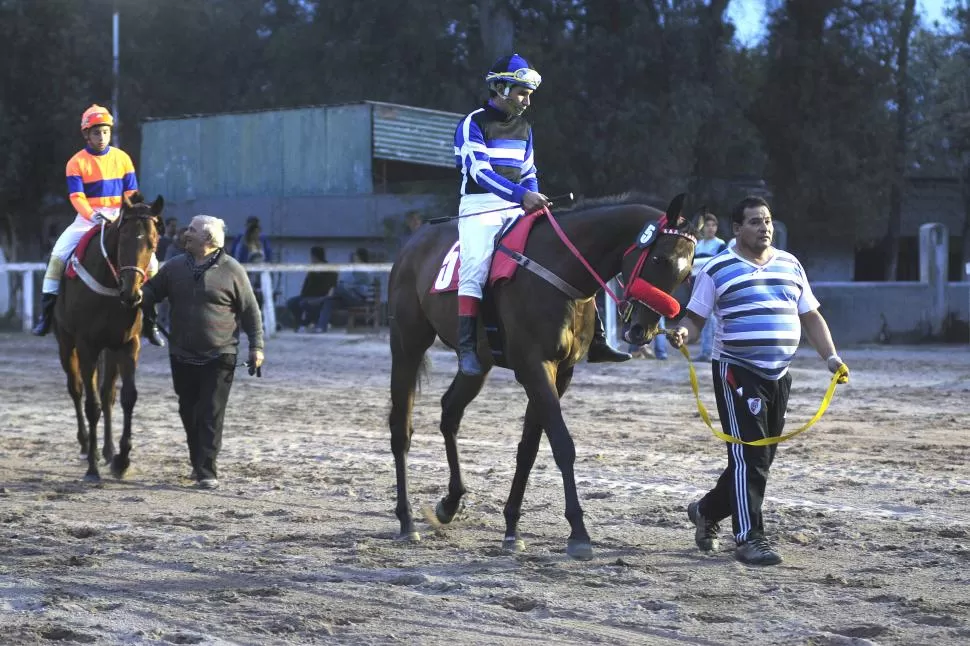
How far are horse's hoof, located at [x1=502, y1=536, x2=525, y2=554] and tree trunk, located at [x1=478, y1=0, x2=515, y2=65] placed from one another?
2739cm

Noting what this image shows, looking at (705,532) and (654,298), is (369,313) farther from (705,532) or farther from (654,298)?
(654,298)

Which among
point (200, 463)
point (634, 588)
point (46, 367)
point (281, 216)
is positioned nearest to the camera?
point (634, 588)

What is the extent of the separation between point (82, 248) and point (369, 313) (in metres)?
14.5

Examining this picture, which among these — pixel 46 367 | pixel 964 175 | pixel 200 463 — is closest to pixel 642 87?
pixel 964 175

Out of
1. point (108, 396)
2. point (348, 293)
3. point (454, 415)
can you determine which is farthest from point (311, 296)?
point (454, 415)

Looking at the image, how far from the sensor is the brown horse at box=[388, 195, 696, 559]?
6699 millimetres

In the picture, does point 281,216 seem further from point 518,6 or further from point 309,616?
point 309,616

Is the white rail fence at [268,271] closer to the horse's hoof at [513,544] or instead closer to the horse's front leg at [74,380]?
the horse's front leg at [74,380]

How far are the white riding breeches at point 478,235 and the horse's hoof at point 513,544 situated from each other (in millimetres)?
1327

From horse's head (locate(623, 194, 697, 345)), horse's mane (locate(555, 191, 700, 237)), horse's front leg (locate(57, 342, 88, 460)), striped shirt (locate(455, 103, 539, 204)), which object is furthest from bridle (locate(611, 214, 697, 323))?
horse's front leg (locate(57, 342, 88, 460))

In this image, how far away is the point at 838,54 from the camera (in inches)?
1323

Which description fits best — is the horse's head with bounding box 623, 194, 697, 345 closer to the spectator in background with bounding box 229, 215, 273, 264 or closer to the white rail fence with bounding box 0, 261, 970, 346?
the white rail fence with bounding box 0, 261, 970, 346

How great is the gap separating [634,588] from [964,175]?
28.9 meters

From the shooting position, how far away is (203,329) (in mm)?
9742
